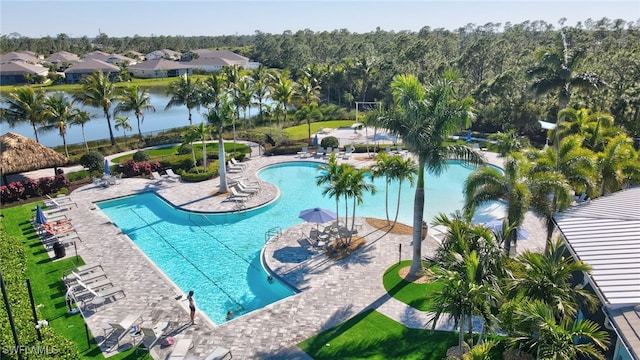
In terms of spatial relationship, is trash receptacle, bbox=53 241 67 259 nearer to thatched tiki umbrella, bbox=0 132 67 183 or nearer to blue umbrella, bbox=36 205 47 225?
blue umbrella, bbox=36 205 47 225

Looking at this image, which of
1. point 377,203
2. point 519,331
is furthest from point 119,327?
point 377,203

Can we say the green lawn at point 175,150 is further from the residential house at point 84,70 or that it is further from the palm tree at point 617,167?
the residential house at point 84,70

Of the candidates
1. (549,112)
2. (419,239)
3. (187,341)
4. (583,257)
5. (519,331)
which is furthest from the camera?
(549,112)

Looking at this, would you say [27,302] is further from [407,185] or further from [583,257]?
[407,185]

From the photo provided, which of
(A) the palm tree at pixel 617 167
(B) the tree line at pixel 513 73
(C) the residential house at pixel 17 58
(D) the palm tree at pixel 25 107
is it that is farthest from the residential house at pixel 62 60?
(A) the palm tree at pixel 617 167

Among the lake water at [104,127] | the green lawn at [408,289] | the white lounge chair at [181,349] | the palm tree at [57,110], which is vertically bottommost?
the green lawn at [408,289]

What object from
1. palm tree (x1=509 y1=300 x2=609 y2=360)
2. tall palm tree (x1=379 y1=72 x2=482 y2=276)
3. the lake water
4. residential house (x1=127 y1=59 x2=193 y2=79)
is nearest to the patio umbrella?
tall palm tree (x1=379 y1=72 x2=482 y2=276)
